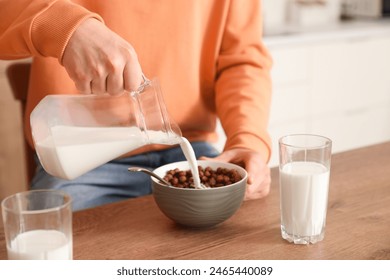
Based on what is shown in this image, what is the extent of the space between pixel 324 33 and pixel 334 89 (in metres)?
0.28

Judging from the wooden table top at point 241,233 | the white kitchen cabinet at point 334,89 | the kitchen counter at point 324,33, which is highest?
the wooden table top at point 241,233

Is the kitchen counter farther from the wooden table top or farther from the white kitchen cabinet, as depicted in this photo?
the wooden table top

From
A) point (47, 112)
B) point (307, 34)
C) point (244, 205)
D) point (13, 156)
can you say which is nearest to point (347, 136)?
point (307, 34)

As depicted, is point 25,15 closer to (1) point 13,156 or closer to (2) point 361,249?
(2) point 361,249

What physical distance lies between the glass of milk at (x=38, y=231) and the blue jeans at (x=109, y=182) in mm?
556

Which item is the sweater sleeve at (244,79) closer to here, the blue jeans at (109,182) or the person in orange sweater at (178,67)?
the person in orange sweater at (178,67)

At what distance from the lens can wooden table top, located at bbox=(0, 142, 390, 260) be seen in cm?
94

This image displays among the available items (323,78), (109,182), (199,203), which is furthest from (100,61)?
(323,78)

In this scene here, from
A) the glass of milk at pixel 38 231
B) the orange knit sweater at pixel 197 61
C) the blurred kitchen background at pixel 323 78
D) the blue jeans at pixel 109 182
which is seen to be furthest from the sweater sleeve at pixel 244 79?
the blurred kitchen background at pixel 323 78

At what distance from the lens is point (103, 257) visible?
36.7 inches

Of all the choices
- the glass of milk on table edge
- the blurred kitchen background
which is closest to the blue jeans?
the glass of milk on table edge

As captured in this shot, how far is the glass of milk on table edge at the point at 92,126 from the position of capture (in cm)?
98

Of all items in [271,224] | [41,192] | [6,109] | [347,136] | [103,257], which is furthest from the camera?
[347,136]

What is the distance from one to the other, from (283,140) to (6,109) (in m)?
1.83
